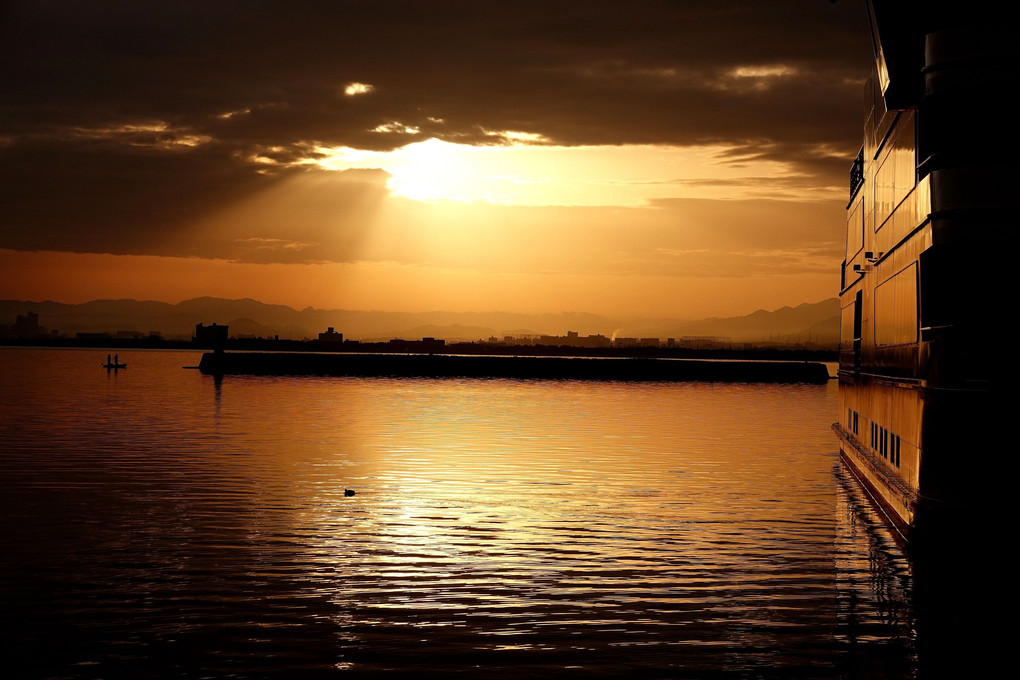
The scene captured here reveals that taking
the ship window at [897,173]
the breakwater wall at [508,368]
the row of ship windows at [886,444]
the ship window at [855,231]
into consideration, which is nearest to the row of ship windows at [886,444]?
the row of ship windows at [886,444]

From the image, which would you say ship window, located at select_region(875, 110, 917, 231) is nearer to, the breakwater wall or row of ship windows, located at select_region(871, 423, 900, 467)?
row of ship windows, located at select_region(871, 423, 900, 467)

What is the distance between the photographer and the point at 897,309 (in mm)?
19594

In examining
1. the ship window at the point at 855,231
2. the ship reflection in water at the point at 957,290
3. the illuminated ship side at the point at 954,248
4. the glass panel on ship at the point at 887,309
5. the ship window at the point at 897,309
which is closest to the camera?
the ship reflection in water at the point at 957,290

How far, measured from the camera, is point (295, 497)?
2431cm

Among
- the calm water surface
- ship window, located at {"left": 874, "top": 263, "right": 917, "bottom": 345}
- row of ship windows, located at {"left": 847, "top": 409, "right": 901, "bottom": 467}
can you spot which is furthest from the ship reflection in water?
row of ship windows, located at {"left": 847, "top": 409, "right": 901, "bottom": 467}

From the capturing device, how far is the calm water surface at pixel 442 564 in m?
11.6

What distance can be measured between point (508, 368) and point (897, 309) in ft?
439

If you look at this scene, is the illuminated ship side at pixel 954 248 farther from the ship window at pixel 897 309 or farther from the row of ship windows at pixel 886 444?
the row of ship windows at pixel 886 444

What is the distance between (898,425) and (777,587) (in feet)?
18.6

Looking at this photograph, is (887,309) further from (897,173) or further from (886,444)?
(897,173)

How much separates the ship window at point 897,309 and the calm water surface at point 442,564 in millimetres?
3774

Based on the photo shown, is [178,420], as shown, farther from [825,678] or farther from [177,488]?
[825,678]

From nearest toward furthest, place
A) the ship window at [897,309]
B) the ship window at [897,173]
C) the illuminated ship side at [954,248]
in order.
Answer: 1. the illuminated ship side at [954,248]
2. the ship window at [897,309]
3. the ship window at [897,173]

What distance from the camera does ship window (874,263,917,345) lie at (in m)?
17.4
